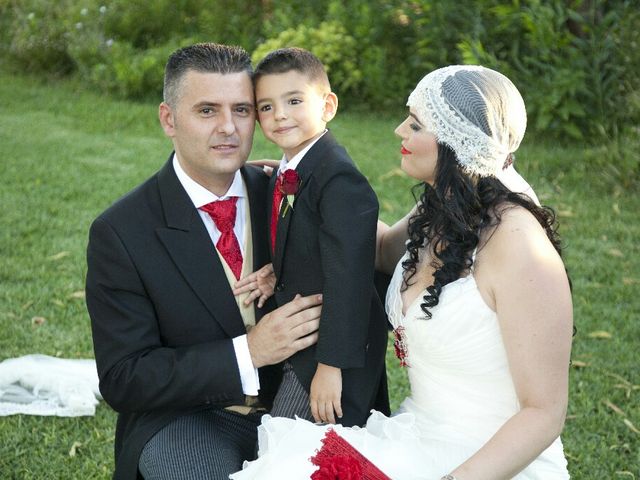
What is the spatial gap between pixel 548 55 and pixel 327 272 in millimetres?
7329

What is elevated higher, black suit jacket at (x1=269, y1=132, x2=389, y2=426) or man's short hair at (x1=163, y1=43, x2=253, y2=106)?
man's short hair at (x1=163, y1=43, x2=253, y2=106)

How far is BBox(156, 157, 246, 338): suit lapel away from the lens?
3.37m

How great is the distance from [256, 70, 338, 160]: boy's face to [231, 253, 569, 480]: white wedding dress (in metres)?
0.72

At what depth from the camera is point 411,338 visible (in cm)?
310

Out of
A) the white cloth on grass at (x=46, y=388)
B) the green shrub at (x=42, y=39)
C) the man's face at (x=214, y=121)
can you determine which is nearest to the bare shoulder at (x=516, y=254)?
the man's face at (x=214, y=121)

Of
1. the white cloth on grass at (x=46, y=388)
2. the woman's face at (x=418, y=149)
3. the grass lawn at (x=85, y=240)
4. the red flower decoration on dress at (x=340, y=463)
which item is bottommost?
the grass lawn at (x=85, y=240)

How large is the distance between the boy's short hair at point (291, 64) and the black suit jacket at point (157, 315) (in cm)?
55

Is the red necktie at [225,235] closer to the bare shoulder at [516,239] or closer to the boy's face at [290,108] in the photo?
the boy's face at [290,108]

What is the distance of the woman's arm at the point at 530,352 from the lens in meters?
2.72

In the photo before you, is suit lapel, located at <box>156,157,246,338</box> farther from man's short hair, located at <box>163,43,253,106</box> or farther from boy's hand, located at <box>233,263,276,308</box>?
man's short hair, located at <box>163,43,253,106</box>

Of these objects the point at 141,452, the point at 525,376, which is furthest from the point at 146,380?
the point at 525,376

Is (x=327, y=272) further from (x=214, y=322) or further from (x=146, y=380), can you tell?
(x=146, y=380)

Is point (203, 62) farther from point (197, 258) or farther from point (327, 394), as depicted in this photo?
point (327, 394)

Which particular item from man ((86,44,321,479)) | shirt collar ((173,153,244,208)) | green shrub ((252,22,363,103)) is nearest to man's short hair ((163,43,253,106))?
man ((86,44,321,479))
